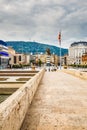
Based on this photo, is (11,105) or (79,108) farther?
(79,108)

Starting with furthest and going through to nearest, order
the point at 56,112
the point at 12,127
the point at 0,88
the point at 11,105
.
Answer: the point at 0,88, the point at 56,112, the point at 11,105, the point at 12,127

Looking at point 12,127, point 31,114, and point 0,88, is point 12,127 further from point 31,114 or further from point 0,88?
A: point 0,88

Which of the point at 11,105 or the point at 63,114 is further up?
the point at 11,105

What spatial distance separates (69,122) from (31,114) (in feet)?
4.63

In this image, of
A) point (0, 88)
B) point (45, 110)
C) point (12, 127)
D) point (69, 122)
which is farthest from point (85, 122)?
point (0, 88)

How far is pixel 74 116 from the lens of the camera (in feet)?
21.7

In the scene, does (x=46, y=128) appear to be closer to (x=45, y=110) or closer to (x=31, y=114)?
(x=31, y=114)

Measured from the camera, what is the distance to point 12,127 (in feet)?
14.3

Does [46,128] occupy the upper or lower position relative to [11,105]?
lower

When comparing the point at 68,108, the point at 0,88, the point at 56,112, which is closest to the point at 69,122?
the point at 56,112

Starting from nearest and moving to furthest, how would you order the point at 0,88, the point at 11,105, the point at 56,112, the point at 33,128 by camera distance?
the point at 11,105 < the point at 33,128 < the point at 56,112 < the point at 0,88

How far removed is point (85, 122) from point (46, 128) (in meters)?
1.11

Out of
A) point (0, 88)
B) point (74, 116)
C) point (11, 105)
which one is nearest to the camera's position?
point (11, 105)

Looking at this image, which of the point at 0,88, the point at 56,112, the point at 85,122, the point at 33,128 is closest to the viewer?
the point at 33,128
